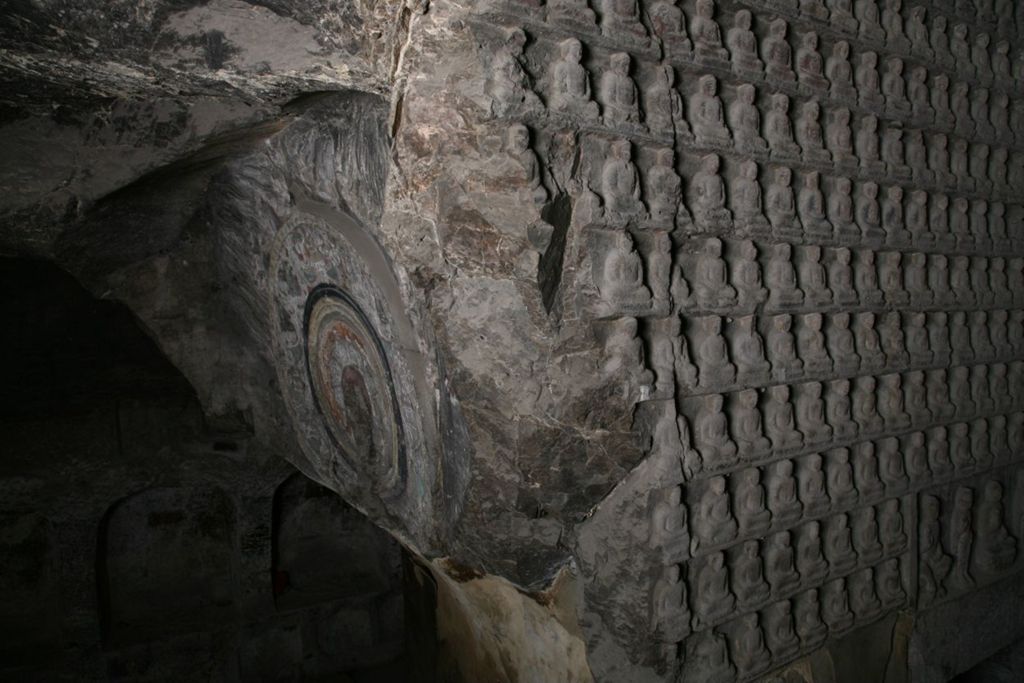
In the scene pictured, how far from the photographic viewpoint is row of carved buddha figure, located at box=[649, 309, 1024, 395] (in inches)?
71.1

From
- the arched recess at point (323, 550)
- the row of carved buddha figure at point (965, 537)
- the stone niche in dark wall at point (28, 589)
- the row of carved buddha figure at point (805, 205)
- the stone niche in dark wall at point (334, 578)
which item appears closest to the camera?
the row of carved buddha figure at point (805, 205)

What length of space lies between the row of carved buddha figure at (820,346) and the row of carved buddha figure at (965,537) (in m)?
0.45

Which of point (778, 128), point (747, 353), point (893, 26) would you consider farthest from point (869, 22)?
point (747, 353)

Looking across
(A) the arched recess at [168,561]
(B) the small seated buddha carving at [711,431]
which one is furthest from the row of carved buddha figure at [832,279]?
(A) the arched recess at [168,561]

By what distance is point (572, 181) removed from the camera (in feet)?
5.34

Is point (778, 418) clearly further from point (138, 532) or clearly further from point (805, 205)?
point (138, 532)

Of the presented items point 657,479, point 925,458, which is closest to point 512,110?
point 657,479

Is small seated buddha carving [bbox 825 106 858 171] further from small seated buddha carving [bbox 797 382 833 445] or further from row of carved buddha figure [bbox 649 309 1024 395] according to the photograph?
small seated buddha carving [bbox 797 382 833 445]

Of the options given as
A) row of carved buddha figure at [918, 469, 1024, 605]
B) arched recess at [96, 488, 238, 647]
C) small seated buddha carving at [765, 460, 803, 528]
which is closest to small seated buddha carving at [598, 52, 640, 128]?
small seated buddha carving at [765, 460, 803, 528]

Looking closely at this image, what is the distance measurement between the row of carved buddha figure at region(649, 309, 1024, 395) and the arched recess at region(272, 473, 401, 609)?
13.2 feet

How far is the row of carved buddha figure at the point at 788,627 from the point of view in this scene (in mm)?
1880

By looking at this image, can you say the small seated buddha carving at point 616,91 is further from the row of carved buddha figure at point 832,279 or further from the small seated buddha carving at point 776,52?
the small seated buddha carving at point 776,52

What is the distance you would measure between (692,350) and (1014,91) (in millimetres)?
1793

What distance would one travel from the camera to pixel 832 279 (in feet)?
6.89
